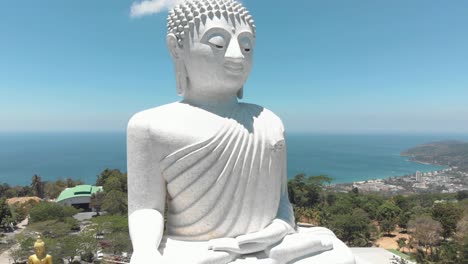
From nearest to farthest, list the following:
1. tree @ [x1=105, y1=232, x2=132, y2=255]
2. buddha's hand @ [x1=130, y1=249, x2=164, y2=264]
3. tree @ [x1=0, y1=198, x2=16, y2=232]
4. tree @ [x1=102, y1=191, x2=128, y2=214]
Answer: buddha's hand @ [x1=130, y1=249, x2=164, y2=264], tree @ [x1=105, y1=232, x2=132, y2=255], tree @ [x1=0, y1=198, x2=16, y2=232], tree @ [x1=102, y1=191, x2=128, y2=214]

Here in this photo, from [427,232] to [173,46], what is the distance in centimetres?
2404

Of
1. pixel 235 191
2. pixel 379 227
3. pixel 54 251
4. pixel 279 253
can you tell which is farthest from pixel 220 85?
pixel 379 227

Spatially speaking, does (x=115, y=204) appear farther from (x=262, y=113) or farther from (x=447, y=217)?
(x=262, y=113)

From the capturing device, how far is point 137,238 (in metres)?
3.27

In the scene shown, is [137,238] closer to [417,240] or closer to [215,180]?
[215,180]

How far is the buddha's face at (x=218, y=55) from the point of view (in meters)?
3.58

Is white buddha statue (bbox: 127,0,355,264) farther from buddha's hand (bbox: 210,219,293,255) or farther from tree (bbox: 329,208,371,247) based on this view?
tree (bbox: 329,208,371,247)

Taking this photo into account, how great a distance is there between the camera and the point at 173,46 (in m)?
3.87

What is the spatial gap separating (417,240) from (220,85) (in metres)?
24.3

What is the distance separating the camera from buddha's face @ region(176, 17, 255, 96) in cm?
358

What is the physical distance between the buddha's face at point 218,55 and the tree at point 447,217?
2599 centimetres

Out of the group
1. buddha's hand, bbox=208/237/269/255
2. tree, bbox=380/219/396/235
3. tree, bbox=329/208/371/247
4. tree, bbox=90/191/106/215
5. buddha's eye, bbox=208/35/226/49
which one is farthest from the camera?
tree, bbox=90/191/106/215

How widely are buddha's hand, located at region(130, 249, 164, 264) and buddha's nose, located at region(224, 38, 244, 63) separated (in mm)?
2064

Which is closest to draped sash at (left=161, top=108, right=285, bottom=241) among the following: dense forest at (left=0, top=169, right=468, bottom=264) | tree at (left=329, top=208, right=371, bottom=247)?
dense forest at (left=0, top=169, right=468, bottom=264)
